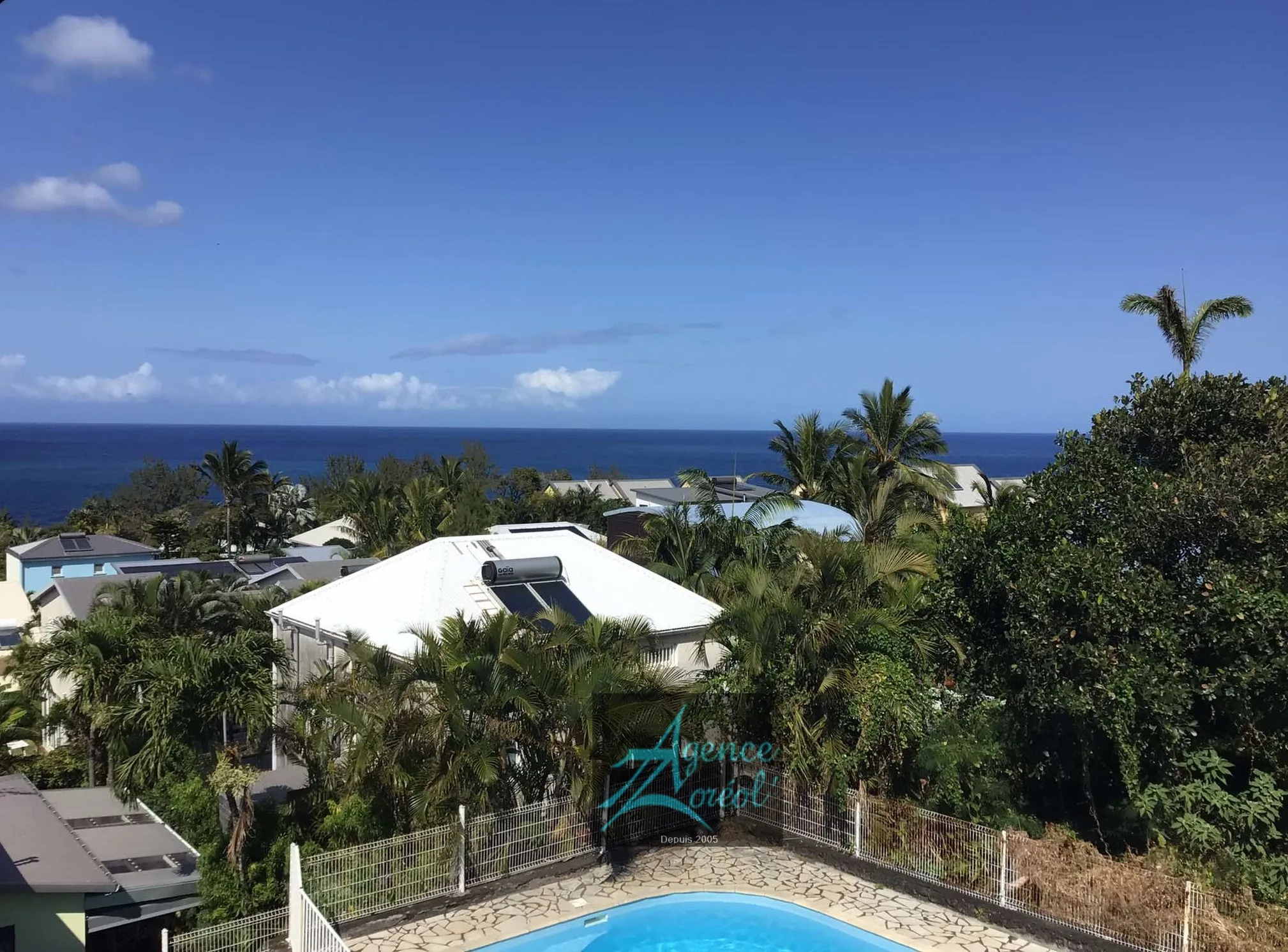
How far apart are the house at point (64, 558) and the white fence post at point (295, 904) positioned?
99.2 ft

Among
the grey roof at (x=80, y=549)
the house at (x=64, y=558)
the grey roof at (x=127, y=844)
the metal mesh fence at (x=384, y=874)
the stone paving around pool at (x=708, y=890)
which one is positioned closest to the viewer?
the grey roof at (x=127, y=844)

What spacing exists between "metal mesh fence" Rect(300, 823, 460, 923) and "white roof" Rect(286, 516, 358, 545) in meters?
33.1

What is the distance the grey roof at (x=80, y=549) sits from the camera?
3638cm

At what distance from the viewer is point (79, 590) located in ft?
84.0

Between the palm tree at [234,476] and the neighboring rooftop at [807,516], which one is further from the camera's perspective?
the palm tree at [234,476]

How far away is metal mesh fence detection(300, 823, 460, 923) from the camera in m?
11.0

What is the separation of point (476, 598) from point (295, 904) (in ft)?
22.1

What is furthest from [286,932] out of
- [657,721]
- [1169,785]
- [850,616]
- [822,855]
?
[1169,785]

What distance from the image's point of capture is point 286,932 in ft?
35.7

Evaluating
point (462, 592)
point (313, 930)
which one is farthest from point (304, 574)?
point (313, 930)

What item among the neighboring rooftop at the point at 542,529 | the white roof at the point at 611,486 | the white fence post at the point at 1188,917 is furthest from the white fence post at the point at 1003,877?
the white roof at the point at 611,486

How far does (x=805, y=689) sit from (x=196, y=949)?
8.53 metres

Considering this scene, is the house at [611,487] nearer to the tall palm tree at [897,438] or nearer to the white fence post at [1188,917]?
the tall palm tree at [897,438]

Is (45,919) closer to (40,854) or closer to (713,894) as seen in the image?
(40,854)
